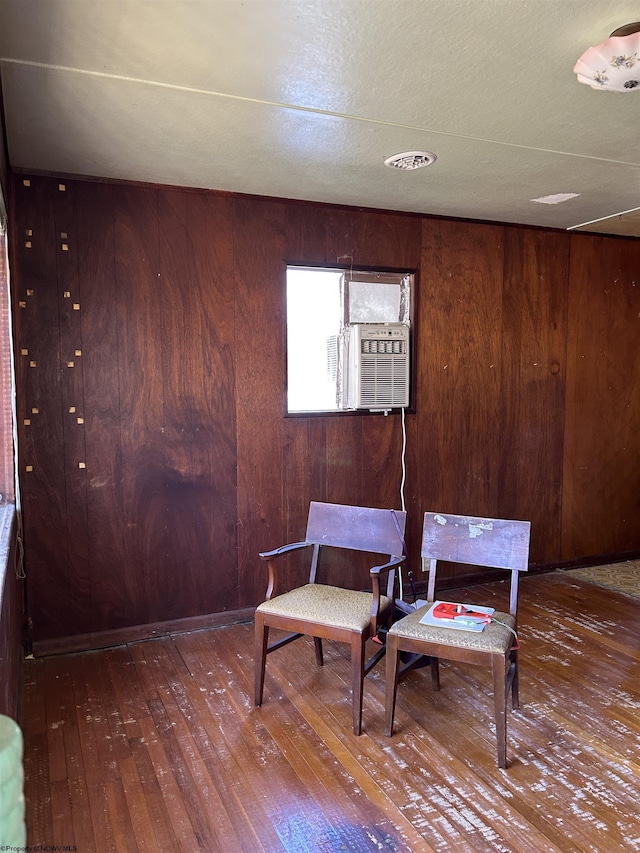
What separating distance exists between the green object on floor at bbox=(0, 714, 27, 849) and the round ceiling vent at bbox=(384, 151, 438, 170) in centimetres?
260

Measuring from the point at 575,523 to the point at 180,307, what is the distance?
3156 millimetres

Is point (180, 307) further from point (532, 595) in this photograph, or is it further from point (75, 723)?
point (532, 595)

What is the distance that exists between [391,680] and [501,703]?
40cm

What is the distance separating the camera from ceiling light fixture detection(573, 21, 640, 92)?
5.64 feet

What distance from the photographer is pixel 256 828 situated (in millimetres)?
1847

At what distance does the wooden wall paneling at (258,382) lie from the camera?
132 inches

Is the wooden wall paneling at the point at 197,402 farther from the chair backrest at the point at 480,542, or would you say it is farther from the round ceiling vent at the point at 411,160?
the chair backrest at the point at 480,542

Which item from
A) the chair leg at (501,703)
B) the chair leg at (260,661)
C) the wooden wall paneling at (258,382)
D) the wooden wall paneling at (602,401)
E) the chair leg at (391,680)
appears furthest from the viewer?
the wooden wall paneling at (602,401)

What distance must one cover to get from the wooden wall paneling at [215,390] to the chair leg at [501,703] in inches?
66.3

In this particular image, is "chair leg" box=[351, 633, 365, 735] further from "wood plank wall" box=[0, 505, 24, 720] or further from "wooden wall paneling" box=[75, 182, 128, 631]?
"wooden wall paneling" box=[75, 182, 128, 631]

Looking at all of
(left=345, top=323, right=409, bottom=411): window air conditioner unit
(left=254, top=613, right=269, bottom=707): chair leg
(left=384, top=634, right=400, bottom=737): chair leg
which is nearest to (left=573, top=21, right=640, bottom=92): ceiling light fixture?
(left=345, top=323, right=409, bottom=411): window air conditioner unit

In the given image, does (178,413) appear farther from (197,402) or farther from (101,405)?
(101,405)

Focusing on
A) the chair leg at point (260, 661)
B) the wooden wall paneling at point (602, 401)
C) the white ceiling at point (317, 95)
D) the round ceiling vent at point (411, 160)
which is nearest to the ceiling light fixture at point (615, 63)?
the white ceiling at point (317, 95)

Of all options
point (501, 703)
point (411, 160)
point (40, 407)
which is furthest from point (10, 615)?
point (411, 160)
